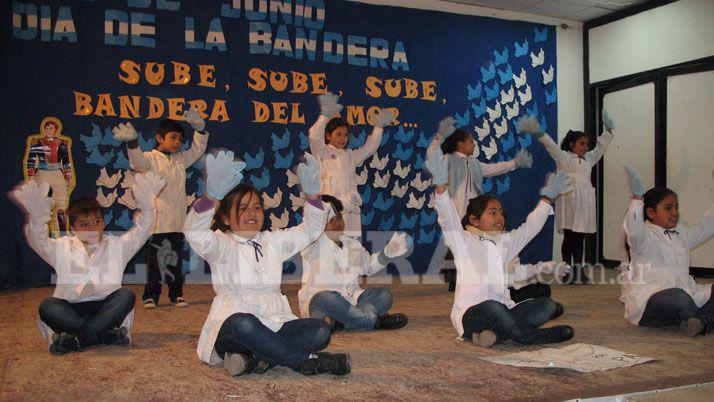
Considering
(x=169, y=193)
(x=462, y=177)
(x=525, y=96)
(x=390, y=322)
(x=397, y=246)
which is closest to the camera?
(x=397, y=246)

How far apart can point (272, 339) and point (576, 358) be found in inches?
46.4

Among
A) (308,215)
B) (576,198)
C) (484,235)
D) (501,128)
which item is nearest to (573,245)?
(576,198)

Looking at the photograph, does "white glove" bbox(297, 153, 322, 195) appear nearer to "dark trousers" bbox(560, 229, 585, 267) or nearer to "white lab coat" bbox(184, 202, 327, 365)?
"white lab coat" bbox(184, 202, 327, 365)

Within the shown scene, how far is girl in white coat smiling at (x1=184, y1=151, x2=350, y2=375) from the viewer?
2.21m

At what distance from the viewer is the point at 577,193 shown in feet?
17.3

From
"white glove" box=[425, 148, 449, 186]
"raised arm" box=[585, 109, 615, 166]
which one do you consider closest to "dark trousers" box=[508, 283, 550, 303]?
"white glove" box=[425, 148, 449, 186]

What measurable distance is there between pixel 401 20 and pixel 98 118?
2.83 m

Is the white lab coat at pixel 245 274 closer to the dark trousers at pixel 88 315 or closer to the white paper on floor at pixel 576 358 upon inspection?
the dark trousers at pixel 88 315

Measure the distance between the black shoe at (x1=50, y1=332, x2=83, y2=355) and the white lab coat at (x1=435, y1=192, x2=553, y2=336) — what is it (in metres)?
1.64

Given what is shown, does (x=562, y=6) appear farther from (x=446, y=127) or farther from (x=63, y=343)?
(x=63, y=343)

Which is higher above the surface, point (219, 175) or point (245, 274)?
point (219, 175)

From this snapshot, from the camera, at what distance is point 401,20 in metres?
5.94

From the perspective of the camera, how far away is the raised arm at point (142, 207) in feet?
8.96

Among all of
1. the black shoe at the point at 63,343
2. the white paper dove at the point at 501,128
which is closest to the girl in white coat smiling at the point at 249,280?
the black shoe at the point at 63,343
